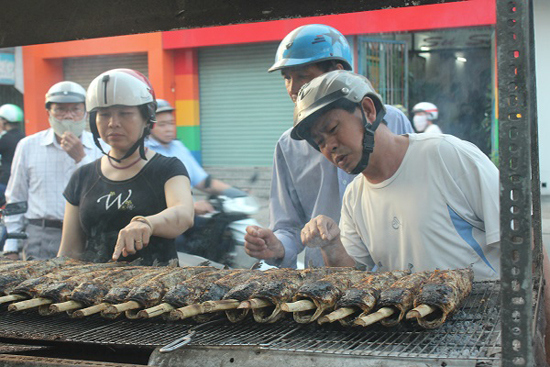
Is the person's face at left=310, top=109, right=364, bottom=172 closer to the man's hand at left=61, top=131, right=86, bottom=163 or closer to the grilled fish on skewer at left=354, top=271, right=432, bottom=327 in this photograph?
the grilled fish on skewer at left=354, top=271, right=432, bottom=327

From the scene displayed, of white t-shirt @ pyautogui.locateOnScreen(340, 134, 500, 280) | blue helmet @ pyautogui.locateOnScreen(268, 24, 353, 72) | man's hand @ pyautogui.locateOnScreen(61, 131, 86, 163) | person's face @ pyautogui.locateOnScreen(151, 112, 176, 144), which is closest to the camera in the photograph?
white t-shirt @ pyautogui.locateOnScreen(340, 134, 500, 280)

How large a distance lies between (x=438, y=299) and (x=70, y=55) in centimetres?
1223

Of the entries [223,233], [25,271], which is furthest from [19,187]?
[25,271]

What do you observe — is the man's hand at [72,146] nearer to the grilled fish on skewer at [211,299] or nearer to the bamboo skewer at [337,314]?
the grilled fish on skewer at [211,299]

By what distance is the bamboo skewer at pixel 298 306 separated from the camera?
2.16 metres

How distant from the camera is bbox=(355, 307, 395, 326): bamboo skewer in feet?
6.63

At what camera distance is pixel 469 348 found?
72.9 inches

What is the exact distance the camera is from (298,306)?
7.14ft

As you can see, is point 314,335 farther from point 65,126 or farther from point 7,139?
point 7,139

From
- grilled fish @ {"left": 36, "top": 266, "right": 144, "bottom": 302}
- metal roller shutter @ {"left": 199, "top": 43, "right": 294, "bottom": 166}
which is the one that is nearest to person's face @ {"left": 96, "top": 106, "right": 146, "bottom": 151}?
grilled fish @ {"left": 36, "top": 266, "right": 144, "bottom": 302}

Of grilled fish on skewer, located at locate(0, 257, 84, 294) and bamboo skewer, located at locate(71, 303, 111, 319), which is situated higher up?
grilled fish on skewer, located at locate(0, 257, 84, 294)

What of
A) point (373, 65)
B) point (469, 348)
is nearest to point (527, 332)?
point (469, 348)

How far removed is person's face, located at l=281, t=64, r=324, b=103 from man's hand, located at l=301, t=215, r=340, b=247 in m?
0.82

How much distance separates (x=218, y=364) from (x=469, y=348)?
2.66 ft
